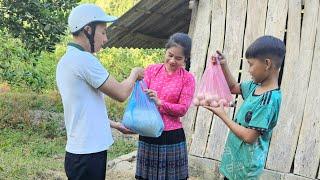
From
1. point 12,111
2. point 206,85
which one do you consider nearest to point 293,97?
point 206,85

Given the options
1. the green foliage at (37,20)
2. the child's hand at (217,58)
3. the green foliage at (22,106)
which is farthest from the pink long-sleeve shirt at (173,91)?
the green foliage at (22,106)

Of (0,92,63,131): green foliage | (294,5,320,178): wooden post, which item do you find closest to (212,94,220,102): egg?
(294,5,320,178): wooden post

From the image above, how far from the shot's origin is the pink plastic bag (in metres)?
3.12

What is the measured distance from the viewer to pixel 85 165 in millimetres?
2928

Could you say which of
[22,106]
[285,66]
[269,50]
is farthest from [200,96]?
[22,106]

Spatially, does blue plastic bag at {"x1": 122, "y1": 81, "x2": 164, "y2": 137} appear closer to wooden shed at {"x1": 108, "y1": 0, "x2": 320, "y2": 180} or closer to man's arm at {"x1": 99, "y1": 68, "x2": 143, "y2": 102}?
man's arm at {"x1": 99, "y1": 68, "x2": 143, "y2": 102}

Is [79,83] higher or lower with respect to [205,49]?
lower

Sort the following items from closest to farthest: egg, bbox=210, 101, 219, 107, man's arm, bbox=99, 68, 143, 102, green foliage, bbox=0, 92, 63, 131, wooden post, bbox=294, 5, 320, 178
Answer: man's arm, bbox=99, 68, 143, 102, egg, bbox=210, 101, 219, 107, wooden post, bbox=294, 5, 320, 178, green foliage, bbox=0, 92, 63, 131

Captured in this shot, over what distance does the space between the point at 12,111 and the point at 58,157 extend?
294cm

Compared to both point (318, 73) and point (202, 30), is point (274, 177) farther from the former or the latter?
point (202, 30)

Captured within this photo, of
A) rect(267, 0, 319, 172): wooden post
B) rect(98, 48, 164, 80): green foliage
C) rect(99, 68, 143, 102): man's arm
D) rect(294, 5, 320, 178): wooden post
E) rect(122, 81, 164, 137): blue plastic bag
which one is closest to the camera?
rect(99, 68, 143, 102): man's arm

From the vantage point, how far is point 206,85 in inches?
127

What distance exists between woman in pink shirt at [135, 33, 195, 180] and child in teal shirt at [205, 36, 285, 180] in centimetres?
80

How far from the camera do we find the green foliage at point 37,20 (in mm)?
5516
